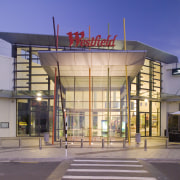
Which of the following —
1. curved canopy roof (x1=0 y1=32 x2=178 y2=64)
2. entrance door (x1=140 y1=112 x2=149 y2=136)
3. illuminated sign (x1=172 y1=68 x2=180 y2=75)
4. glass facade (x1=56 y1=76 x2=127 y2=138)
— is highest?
curved canopy roof (x1=0 y1=32 x2=178 y2=64)

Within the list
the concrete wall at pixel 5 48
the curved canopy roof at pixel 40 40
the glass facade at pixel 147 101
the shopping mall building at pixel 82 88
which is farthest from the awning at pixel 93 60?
the concrete wall at pixel 5 48

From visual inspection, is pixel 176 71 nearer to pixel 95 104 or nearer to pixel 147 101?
pixel 147 101

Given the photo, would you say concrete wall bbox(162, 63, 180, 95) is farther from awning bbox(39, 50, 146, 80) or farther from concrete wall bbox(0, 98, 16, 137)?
concrete wall bbox(0, 98, 16, 137)

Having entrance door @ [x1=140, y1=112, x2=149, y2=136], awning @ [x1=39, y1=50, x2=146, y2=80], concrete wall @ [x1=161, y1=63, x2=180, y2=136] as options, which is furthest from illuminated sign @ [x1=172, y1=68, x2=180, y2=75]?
awning @ [x1=39, y1=50, x2=146, y2=80]

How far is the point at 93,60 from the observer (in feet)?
53.8

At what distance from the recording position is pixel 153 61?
28.2 meters

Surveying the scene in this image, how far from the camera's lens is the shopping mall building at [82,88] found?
58.8ft

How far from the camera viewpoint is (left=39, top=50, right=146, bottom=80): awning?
15.4 metres

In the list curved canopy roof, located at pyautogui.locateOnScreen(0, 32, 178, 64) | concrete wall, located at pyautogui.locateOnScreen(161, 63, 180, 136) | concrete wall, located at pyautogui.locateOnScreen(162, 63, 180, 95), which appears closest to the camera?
curved canopy roof, located at pyautogui.locateOnScreen(0, 32, 178, 64)

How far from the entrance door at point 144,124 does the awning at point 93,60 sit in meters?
9.17

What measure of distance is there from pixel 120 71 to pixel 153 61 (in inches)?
428

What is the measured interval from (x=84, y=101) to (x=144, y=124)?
9212 millimetres

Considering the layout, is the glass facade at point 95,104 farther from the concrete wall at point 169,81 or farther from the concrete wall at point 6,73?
the concrete wall at point 169,81

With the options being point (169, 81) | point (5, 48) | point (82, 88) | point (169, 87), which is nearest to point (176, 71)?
point (169, 81)
